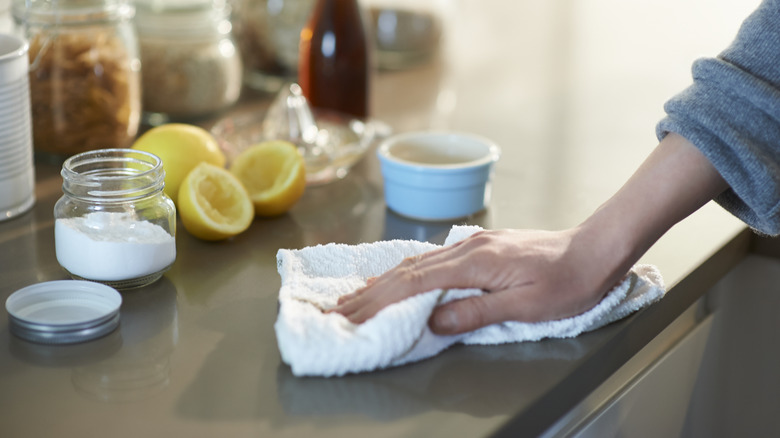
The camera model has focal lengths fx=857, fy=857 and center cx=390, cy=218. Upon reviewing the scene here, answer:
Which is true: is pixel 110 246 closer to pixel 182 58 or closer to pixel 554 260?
pixel 554 260

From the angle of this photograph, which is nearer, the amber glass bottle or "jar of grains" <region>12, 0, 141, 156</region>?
"jar of grains" <region>12, 0, 141, 156</region>

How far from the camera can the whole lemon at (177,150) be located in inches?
40.6

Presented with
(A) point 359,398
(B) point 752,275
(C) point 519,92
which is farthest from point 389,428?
(C) point 519,92

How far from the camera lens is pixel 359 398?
2.26 ft

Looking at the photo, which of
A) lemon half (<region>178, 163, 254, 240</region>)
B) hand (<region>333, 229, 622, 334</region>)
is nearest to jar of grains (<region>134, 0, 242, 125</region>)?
lemon half (<region>178, 163, 254, 240</region>)

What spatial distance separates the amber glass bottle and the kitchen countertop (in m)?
0.11

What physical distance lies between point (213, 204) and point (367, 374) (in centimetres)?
38

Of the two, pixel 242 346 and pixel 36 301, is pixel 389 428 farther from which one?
pixel 36 301

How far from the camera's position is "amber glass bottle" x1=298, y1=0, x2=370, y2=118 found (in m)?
1.34

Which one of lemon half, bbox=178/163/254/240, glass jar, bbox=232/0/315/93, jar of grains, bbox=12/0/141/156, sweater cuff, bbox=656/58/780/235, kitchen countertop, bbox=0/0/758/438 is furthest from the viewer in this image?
glass jar, bbox=232/0/315/93

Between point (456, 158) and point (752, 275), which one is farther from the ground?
point (456, 158)

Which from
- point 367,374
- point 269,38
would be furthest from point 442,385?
point 269,38

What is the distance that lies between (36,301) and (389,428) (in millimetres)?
367

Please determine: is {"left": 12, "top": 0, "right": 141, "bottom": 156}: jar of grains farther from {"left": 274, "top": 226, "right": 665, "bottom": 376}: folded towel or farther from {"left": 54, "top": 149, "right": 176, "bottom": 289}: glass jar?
{"left": 274, "top": 226, "right": 665, "bottom": 376}: folded towel
